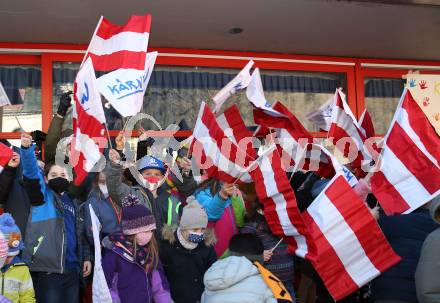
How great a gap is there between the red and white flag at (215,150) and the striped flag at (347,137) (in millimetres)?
965

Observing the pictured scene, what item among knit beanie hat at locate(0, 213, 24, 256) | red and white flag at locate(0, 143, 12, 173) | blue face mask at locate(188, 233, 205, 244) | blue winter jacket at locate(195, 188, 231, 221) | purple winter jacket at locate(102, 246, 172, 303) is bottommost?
purple winter jacket at locate(102, 246, 172, 303)

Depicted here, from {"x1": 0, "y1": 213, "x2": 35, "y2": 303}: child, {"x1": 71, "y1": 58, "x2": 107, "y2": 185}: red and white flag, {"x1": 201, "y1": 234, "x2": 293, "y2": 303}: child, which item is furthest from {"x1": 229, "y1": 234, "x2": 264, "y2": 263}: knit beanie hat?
{"x1": 0, "y1": 213, "x2": 35, "y2": 303}: child

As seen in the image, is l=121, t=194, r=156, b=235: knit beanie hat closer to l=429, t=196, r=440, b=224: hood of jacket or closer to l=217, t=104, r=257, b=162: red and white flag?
l=217, t=104, r=257, b=162: red and white flag

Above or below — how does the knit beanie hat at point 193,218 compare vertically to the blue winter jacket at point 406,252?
above

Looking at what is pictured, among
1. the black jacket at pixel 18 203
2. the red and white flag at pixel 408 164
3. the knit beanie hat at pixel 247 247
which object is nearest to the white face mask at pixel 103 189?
the black jacket at pixel 18 203

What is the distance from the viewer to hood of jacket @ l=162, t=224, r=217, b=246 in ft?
16.2

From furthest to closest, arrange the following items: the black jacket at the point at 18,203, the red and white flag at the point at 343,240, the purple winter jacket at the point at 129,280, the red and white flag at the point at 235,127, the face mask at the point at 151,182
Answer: the red and white flag at the point at 235,127 → the face mask at the point at 151,182 → the black jacket at the point at 18,203 → the red and white flag at the point at 343,240 → the purple winter jacket at the point at 129,280

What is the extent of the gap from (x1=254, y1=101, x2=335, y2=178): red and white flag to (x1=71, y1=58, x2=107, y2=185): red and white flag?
1753mm

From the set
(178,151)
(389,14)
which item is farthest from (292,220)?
(389,14)

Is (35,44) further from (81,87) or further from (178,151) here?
(81,87)

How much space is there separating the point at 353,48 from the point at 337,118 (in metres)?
3.29

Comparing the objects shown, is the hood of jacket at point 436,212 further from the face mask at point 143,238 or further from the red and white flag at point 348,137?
the face mask at point 143,238

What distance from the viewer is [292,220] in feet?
16.1

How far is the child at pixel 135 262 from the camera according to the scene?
4.63 m
